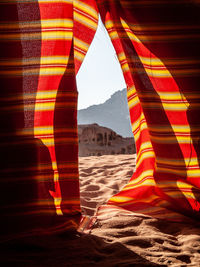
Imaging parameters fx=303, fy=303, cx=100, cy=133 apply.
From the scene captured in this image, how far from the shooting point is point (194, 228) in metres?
2.04

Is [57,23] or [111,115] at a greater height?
[111,115]

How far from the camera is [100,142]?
1206 cm

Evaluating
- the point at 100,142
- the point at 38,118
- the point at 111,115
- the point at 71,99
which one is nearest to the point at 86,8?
the point at 71,99

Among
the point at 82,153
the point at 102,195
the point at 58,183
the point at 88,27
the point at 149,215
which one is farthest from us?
the point at 82,153

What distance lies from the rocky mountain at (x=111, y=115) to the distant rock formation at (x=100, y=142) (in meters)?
57.2

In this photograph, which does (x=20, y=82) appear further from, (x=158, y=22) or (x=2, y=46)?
(x=158, y=22)

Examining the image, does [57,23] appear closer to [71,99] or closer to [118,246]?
[71,99]

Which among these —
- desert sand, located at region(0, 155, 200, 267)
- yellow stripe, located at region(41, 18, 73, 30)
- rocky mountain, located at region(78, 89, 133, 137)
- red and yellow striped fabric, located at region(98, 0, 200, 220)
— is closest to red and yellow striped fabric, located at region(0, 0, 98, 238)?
yellow stripe, located at region(41, 18, 73, 30)

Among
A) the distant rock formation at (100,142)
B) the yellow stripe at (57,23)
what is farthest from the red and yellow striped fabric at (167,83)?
the distant rock formation at (100,142)

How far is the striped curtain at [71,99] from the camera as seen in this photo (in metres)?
1.98

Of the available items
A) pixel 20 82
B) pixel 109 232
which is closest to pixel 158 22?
pixel 20 82

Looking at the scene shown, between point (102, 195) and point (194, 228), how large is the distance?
114 centimetres

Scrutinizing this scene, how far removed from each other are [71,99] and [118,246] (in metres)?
1.03

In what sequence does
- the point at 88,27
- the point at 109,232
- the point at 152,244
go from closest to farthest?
the point at 152,244
the point at 109,232
the point at 88,27
